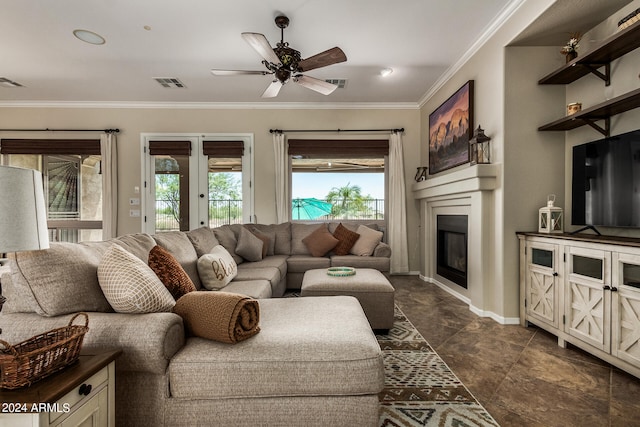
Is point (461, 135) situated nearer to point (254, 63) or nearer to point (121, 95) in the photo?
point (254, 63)

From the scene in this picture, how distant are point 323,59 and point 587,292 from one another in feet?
9.02

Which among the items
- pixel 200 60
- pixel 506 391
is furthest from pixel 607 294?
pixel 200 60

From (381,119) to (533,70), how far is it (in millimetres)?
2616

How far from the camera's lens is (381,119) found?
541 cm

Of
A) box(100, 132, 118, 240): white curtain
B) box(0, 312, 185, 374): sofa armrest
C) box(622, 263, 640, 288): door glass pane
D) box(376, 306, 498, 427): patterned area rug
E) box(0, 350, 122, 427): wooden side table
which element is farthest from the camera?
box(100, 132, 118, 240): white curtain

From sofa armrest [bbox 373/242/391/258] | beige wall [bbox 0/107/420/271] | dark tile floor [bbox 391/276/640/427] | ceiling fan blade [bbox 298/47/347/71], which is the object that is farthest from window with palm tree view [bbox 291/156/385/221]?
dark tile floor [bbox 391/276/640/427]

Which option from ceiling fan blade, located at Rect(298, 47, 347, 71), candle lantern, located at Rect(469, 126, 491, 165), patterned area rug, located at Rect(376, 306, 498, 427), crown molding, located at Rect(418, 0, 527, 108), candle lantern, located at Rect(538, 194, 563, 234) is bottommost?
patterned area rug, located at Rect(376, 306, 498, 427)

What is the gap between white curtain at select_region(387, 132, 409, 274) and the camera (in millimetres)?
5273

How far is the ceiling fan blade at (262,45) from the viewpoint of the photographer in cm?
250

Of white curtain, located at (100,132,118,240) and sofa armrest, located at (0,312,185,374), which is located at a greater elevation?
white curtain, located at (100,132,118,240)

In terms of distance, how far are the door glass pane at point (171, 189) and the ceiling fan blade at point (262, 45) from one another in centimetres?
317

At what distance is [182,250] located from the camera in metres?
2.42

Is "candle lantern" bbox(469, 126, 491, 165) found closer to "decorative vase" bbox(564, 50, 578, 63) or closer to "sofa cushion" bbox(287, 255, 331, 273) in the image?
"decorative vase" bbox(564, 50, 578, 63)

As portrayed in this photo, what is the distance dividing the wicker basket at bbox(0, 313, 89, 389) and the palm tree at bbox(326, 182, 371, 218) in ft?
15.2
